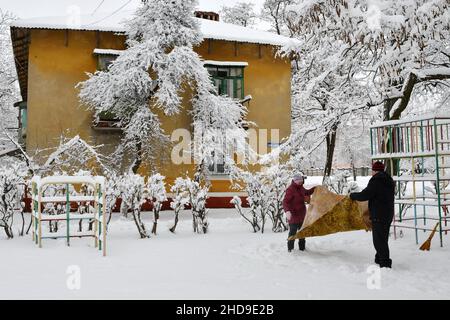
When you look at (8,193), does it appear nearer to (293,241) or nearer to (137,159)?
(137,159)

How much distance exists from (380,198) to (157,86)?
11.9 metres

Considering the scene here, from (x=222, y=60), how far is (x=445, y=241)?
13542 mm

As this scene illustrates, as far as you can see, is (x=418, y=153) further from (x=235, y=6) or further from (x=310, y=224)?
(x=235, y=6)

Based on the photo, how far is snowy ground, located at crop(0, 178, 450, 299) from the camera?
5508 mm

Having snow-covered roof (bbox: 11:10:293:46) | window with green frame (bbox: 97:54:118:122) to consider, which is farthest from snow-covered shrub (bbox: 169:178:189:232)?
snow-covered roof (bbox: 11:10:293:46)

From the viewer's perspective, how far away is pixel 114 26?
1867cm

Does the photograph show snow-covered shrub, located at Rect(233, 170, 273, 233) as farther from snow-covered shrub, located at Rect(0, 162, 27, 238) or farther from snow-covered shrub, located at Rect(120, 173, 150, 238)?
snow-covered shrub, located at Rect(0, 162, 27, 238)

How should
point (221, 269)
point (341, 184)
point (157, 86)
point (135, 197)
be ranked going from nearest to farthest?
1. point (221, 269)
2. point (135, 197)
3. point (341, 184)
4. point (157, 86)

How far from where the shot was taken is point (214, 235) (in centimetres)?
1129

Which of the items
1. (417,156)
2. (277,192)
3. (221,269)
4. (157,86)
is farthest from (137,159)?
(417,156)

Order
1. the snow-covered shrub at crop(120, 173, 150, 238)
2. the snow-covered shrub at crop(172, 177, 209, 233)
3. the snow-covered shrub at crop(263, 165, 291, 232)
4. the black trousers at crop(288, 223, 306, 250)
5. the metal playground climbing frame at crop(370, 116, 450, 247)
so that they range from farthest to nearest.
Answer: the snow-covered shrub at crop(263, 165, 291, 232) < the snow-covered shrub at crop(172, 177, 209, 233) < the snow-covered shrub at crop(120, 173, 150, 238) < the black trousers at crop(288, 223, 306, 250) < the metal playground climbing frame at crop(370, 116, 450, 247)

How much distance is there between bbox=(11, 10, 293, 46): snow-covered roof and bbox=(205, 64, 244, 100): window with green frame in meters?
1.34

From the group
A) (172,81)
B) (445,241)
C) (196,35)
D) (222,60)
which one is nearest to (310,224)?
(445,241)

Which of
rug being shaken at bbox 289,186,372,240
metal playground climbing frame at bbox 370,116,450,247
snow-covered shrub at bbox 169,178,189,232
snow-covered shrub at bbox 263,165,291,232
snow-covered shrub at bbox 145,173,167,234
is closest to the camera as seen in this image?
rug being shaken at bbox 289,186,372,240
